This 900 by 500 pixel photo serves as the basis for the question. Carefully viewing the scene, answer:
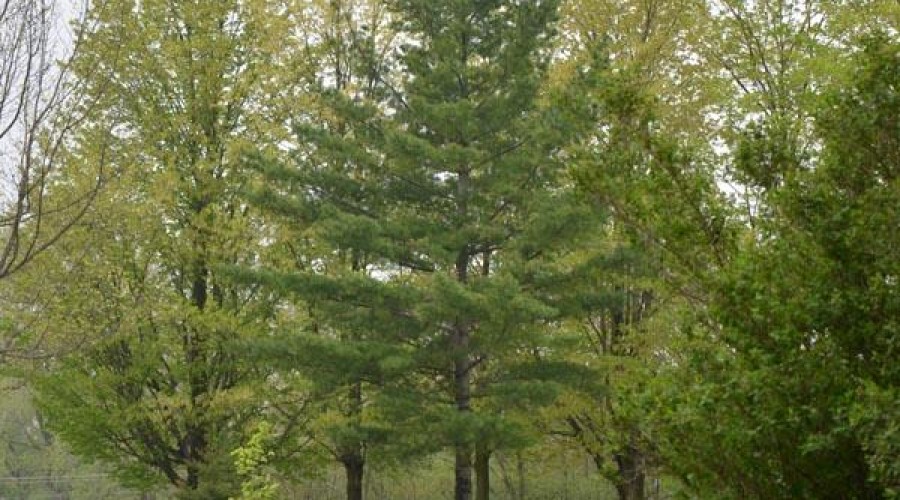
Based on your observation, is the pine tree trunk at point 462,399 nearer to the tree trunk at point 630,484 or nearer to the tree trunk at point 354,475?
the tree trunk at point 354,475

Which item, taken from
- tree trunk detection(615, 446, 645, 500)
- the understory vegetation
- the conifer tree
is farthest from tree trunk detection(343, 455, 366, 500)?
tree trunk detection(615, 446, 645, 500)

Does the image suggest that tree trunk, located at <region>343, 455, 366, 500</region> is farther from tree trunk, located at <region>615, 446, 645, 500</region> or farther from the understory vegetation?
tree trunk, located at <region>615, 446, 645, 500</region>

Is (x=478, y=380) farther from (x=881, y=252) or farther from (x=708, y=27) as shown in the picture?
(x=881, y=252)

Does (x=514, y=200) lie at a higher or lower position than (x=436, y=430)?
higher

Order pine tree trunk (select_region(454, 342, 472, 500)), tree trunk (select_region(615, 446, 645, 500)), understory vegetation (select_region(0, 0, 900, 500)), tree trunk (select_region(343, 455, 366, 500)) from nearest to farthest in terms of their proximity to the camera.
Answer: understory vegetation (select_region(0, 0, 900, 500)) < pine tree trunk (select_region(454, 342, 472, 500)) < tree trunk (select_region(615, 446, 645, 500)) < tree trunk (select_region(343, 455, 366, 500))

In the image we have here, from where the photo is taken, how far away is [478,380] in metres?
13.8

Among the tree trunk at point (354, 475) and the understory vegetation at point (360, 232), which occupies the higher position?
the understory vegetation at point (360, 232)

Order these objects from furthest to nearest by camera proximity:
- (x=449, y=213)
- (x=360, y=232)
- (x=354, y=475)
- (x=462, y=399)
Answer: (x=354, y=475)
(x=449, y=213)
(x=462, y=399)
(x=360, y=232)

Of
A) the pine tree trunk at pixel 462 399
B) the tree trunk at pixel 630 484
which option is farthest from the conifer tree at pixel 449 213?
the tree trunk at pixel 630 484

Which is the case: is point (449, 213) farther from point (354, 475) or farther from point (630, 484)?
point (630, 484)

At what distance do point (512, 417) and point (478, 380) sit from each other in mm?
1321

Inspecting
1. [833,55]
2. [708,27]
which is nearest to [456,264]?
[708,27]

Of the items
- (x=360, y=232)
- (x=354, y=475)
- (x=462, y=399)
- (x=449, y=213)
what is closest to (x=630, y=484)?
(x=462, y=399)

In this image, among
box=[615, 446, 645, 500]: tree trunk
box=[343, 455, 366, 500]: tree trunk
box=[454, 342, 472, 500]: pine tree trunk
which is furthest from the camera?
box=[343, 455, 366, 500]: tree trunk
